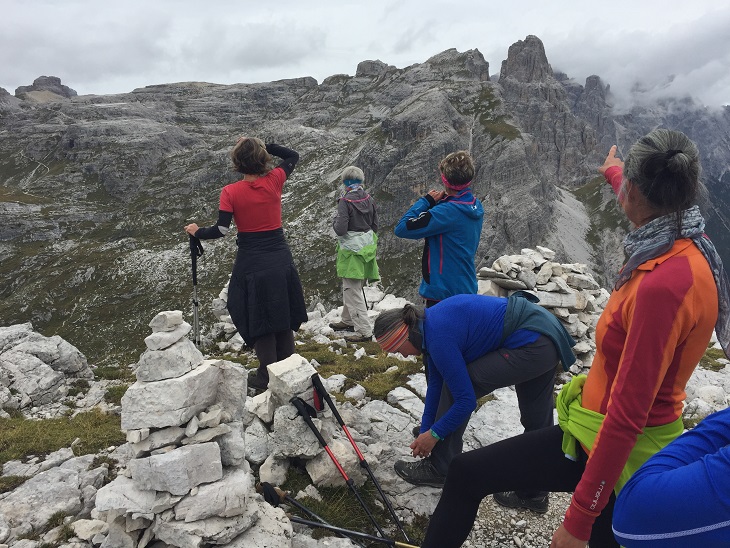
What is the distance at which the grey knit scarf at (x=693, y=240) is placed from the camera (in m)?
2.71

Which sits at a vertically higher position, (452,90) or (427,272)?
(452,90)

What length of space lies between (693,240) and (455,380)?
9.40 ft

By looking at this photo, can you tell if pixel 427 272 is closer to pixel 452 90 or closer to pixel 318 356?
pixel 318 356

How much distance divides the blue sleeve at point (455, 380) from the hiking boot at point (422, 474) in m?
1.23

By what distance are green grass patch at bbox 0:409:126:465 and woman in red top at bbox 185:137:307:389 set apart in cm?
310

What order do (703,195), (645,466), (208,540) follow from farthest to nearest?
(208,540) → (703,195) → (645,466)

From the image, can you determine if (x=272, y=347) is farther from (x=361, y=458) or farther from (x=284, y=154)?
(x=284, y=154)

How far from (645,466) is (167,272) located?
11903 cm

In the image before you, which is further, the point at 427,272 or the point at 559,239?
the point at 559,239

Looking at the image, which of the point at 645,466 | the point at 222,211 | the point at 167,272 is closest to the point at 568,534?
the point at 645,466

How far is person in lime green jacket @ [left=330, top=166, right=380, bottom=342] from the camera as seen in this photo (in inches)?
465

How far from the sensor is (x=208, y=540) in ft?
15.1

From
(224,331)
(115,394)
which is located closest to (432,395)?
(115,394)

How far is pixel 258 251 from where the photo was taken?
7418 mm
